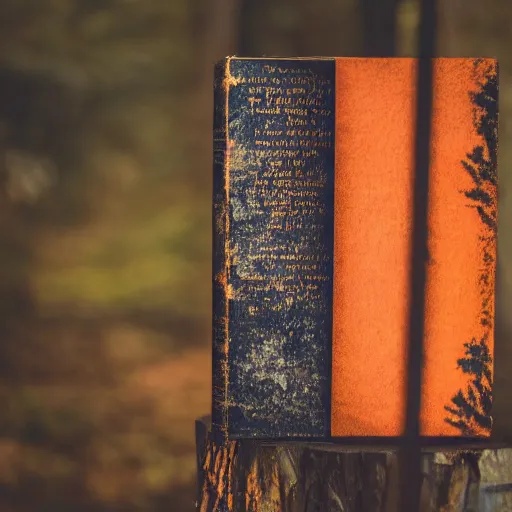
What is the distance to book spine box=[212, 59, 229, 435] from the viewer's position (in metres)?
1.27

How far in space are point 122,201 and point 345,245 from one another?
428 millimetres

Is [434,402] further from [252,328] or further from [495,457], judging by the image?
[252,328]

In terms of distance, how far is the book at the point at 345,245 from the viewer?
1.27 metres

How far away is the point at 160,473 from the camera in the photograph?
161 cm

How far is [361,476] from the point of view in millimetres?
1268

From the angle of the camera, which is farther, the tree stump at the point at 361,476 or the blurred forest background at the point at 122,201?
the blurred forest background at the point at 122,201

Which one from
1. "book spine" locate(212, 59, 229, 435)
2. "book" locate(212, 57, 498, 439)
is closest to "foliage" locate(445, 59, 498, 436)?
"book" locate(212, 57, 498, 439)

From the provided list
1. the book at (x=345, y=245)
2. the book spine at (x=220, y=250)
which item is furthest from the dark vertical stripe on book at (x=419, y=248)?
the book spine at (x=220, y=250)

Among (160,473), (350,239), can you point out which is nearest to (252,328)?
(350,239)

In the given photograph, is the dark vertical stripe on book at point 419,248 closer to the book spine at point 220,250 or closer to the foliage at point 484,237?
the foliage at point 484,237

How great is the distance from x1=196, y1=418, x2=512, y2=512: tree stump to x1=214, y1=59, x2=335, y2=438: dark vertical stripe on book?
1.4 inches

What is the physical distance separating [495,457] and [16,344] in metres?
0.75

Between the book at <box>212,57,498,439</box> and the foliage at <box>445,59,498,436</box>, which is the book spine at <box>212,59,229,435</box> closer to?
the book at <box>212,57,498,439</box>

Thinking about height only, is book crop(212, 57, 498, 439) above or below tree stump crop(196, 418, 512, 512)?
above
